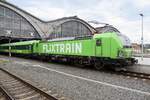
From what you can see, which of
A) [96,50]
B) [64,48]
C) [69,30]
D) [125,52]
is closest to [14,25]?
[69,30]

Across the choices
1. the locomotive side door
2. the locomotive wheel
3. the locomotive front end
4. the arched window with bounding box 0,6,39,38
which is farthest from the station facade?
the locomotive front end

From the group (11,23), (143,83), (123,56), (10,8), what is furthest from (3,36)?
(143,83)

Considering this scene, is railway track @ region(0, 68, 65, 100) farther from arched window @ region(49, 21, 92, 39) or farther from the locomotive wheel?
arched window @ region(49, 21, 92, 39)

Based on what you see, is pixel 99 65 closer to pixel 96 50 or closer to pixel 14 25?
pixel 96 50

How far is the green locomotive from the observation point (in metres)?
15.3

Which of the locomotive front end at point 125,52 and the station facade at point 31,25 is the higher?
the station facade at point 31,25

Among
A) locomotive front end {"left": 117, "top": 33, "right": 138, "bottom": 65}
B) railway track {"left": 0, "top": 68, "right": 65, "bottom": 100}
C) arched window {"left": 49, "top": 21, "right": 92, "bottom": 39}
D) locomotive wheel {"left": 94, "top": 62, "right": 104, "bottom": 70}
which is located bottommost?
railway track {"left": 0, "top": 68, "right": 65, "bottom": 100}

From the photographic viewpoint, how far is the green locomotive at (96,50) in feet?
50.2

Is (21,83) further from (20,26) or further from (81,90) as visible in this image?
(20,26)

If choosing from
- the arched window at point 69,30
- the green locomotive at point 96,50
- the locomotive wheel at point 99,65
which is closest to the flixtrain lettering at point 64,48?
the green locomotive at point 96,50

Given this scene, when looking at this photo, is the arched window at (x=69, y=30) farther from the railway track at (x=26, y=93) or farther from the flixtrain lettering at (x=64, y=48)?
the railway track at (x=26, y=93)

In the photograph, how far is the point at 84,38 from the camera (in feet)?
61.9

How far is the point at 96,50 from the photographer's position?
17078mm

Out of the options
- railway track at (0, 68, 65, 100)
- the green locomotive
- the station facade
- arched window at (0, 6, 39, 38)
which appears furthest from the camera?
the station facade
